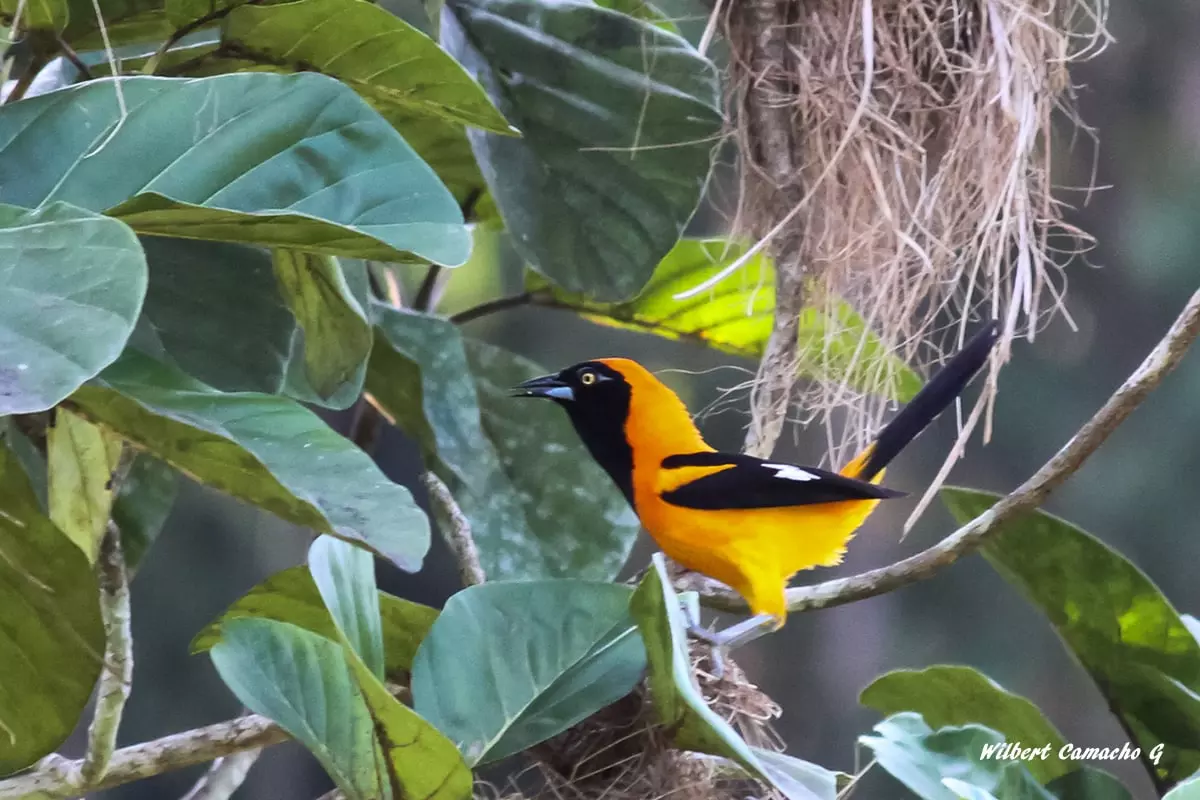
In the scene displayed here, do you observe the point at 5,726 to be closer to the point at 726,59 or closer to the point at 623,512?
the point at 623,512

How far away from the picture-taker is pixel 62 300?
533mm

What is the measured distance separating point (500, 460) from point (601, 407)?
0.16 meters

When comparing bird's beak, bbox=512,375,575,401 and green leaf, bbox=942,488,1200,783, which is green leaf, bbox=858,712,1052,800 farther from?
bird's beak, bbox=512,375,575,401

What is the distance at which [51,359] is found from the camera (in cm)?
51

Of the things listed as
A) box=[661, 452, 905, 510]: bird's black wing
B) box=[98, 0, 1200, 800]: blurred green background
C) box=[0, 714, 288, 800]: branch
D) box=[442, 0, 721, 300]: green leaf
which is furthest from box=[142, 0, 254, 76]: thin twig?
box=[98, 0, 1200, 800]: blurred green background

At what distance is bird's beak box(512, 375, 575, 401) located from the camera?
1123mm

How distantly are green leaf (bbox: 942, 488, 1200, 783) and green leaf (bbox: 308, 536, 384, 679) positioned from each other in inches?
19.0

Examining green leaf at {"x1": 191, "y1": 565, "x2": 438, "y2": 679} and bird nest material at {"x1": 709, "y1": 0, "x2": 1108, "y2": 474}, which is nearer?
green leaf at {"x1": 191, "y1": 565, "x2": 438, "y2": 679}

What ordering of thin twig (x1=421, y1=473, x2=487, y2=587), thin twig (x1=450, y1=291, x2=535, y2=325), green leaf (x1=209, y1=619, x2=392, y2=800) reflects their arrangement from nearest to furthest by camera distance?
green leaf (x1=209, y1=619, x2=392, y2=800) < thin twig (x1=421, y1=473, x2=487, y2=587) < thin twig (x1=450, y1=291, x2=535, y2=325)

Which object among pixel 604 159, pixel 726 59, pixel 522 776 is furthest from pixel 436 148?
pixel 522 776

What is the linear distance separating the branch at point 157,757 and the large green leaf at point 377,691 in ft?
0.50

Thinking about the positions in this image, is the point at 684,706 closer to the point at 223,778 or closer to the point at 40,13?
the point at 223,778

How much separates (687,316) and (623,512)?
0.90 feet

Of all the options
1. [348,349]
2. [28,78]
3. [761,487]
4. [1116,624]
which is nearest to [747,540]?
[761,487]
